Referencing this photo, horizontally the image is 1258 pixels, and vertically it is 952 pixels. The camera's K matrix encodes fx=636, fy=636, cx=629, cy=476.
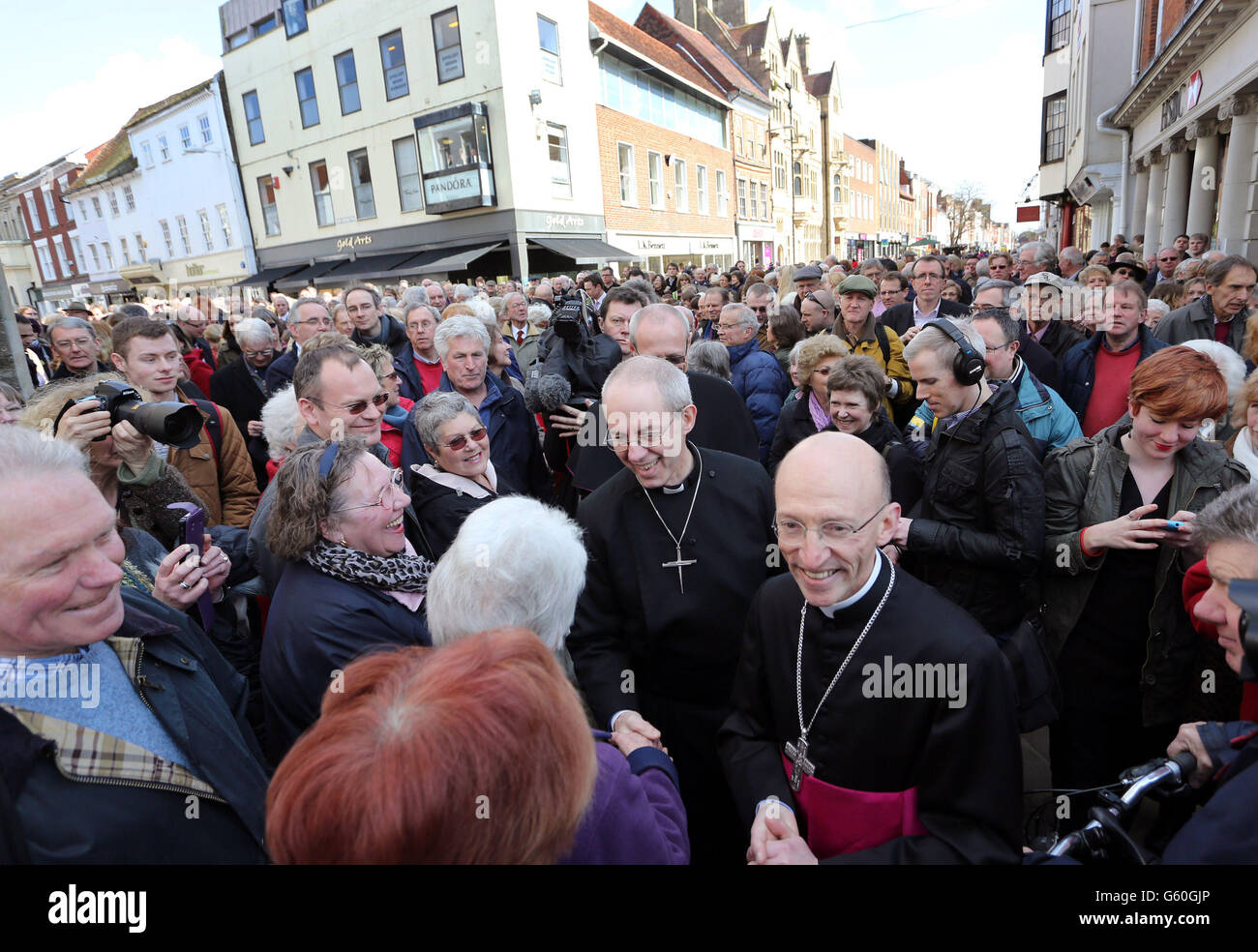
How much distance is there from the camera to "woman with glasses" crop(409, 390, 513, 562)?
8.85 ft

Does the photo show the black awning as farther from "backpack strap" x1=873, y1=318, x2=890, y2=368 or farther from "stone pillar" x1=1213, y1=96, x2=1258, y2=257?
"stone pillar" x1=1213, y1=96, x2=1258, y2=257

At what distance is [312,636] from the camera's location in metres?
1.76

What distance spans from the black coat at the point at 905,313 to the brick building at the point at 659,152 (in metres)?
16.9

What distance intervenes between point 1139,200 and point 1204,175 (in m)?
8.74

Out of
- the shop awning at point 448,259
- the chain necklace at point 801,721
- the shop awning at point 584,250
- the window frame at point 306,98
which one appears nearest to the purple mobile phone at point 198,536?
the chain necklace at point 801,721

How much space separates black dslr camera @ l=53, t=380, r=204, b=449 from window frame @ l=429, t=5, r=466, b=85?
18845mm

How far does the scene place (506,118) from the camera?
677 inches

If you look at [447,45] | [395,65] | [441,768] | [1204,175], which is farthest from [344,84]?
[441,768]

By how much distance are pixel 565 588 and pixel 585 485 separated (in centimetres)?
164

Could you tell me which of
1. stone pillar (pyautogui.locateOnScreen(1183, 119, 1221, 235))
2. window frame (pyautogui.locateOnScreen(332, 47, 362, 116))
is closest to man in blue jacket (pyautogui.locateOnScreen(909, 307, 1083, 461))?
stone pillar (pyautogui.locateOnScreen(1183, 119, 1221, 235))

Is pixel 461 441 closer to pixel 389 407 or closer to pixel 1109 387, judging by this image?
pixel 389 407

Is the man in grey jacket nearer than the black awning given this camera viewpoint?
Yes
